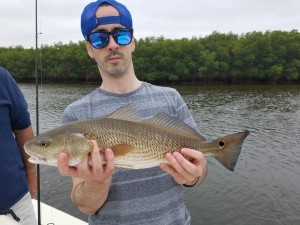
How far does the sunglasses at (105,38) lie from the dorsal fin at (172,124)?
71cm

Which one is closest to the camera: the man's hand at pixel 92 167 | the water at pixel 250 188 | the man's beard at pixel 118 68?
the man's hand at pixel 92 167

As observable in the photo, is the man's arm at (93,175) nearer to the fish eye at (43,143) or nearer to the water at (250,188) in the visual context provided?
the fish eye at (43,143)

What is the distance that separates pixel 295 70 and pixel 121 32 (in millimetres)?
80777

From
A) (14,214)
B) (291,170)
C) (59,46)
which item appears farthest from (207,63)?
(14,214)

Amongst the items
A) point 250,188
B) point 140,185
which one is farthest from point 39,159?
point 250,188

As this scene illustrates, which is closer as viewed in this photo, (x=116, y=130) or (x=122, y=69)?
(x=116, y=130)

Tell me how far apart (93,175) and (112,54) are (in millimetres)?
997

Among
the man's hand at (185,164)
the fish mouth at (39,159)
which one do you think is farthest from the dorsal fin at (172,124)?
the fish mouth at (39,159)

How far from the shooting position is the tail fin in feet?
8.25

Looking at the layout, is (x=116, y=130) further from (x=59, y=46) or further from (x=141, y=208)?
(x=59, y=46)

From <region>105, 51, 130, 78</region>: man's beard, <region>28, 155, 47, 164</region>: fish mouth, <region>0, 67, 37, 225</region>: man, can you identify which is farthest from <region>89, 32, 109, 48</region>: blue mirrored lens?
<region>0, 67, 37, 225</region>: man

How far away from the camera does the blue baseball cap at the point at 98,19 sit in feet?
9.00

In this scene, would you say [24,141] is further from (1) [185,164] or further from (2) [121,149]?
(1) [185,164]

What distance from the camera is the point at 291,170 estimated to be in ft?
47.4
